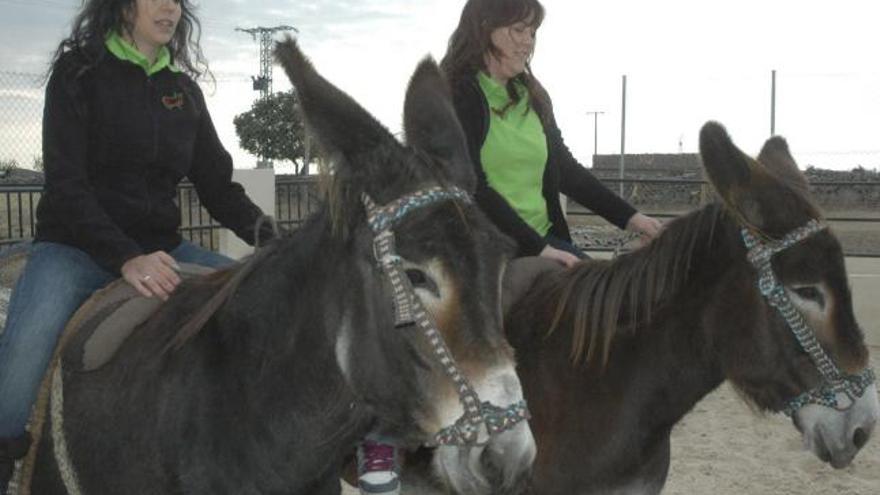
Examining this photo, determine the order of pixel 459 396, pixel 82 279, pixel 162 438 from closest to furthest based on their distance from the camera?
pixel 459 396, pixel 162 438, pixel 82 279

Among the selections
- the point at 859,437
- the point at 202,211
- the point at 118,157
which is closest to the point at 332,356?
the point at 118,157

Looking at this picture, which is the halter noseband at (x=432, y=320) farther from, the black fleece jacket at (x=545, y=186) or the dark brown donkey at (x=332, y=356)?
the black fleece jacket at (x=545, y=186)

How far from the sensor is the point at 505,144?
3625mm

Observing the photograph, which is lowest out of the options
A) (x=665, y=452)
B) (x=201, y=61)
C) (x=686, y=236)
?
(x=665, y=452)

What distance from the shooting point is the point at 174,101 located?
2.96 meters

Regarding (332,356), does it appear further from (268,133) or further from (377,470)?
(268,133)

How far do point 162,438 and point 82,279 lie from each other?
0.72m

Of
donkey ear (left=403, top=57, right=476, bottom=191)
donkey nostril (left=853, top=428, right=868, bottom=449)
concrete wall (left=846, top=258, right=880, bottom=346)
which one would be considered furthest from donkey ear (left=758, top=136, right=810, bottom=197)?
concrete wall (left=846, top=258, right=880, bottom=346)

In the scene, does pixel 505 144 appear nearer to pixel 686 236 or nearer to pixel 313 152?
pixel 686 236

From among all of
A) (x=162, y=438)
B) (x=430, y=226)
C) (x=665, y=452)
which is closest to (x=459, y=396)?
(x=430, y=226)

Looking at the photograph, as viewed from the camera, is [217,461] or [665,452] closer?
[217,461]

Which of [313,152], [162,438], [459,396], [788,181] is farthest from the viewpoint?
[788,181]

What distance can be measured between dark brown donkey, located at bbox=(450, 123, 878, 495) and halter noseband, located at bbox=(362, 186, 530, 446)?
131 centimetres

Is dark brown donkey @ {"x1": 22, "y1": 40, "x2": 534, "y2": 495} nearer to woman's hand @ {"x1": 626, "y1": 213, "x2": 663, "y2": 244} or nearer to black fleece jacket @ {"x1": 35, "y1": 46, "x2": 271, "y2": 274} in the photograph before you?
black fleece jacket @ {"x1": 35, "y1": 46, "x2": 271, "y2": 274}
